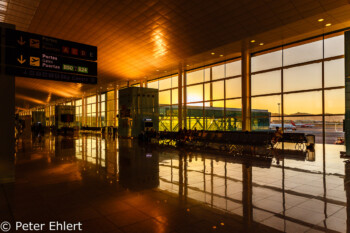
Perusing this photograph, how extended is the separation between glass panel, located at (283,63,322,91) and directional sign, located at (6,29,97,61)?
13.4 metres

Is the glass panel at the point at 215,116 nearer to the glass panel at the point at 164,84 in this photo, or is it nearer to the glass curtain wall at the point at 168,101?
the glass curtain wall at the point at 168,101

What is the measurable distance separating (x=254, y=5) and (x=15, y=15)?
11489 millimetres

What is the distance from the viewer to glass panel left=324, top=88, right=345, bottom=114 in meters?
13.8

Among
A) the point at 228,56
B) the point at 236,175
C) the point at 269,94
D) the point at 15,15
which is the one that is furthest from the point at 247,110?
the point at 15,15

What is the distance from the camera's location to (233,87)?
62.6ft

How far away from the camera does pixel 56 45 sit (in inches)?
269

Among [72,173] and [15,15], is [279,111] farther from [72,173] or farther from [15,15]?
[15,15]

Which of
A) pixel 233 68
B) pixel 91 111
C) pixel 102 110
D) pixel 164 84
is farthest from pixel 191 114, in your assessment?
pixel 91 111

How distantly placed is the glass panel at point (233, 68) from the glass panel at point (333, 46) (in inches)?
242

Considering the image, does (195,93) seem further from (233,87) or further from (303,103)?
(303,103)

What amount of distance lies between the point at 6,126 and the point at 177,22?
9144 mm

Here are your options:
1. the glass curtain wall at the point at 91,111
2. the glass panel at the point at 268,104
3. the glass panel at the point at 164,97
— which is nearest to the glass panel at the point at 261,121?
the glass panel at the point at 268,104

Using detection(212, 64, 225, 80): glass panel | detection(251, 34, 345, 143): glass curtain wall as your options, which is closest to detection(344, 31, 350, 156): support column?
detection(251, 34, 345, 143): glass curtain wall

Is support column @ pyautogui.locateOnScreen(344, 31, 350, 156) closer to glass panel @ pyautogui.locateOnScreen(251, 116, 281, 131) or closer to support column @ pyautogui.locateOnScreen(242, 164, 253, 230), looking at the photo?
support column @ pyautogui.locateOnScreen(242, 164, 253, 230)
